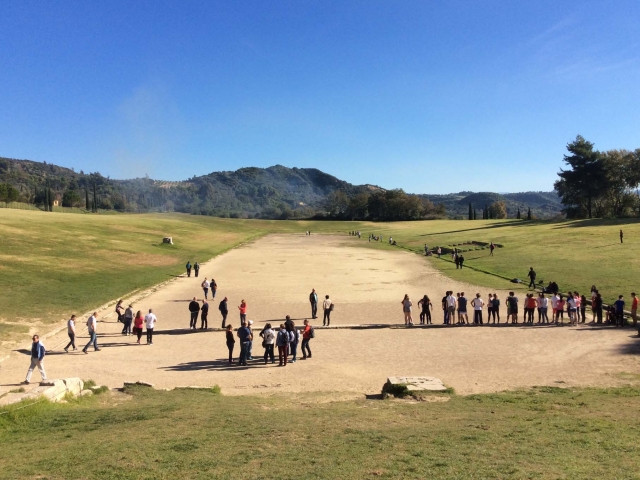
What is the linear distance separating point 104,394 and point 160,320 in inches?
444

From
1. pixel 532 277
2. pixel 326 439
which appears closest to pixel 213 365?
pixel 326 439

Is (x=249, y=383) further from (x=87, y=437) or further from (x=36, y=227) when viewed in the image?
(x=36, y=227)

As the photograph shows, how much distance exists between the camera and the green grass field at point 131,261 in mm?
25688

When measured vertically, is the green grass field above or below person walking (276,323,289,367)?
above

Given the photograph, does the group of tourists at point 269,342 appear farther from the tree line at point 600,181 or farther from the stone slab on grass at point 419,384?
the tree line at point 600,181

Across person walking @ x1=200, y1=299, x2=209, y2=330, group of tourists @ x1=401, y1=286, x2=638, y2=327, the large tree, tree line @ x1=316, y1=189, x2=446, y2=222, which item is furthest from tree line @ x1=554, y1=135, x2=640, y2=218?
person walking @ x1=200, y1=299, x2=209, y2=330

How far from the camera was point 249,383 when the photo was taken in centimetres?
1390

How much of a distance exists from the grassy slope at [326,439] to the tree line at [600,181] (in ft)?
290

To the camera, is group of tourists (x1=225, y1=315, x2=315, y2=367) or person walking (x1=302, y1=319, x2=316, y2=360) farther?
person walking (x1=302, y1=319, x2=316, y2=360)

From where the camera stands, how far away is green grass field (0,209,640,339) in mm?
25688

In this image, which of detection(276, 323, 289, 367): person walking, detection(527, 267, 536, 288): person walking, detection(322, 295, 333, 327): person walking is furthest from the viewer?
detection(527, 267, 536, 288): person walking

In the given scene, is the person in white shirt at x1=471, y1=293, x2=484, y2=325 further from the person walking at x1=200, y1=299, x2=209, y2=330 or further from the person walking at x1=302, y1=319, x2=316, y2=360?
the person walking at x1=200, y1=299, x2=209, y2=330

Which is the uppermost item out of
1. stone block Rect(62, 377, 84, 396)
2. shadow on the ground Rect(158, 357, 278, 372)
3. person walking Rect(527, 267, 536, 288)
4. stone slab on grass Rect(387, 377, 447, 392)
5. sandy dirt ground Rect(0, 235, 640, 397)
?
person walking Rect(527, 267, 536, 288)

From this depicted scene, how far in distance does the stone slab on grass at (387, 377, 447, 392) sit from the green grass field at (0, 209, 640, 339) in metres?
14.9
